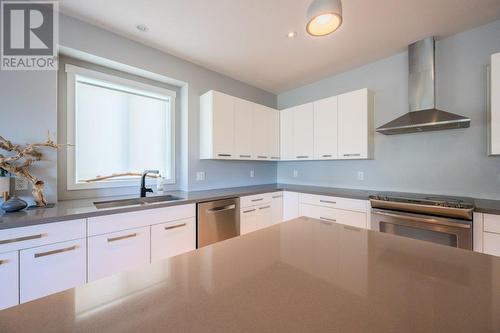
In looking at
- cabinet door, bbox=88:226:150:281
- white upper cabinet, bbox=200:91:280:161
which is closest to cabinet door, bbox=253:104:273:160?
white upper cabinet, bbox=200:91:280:161

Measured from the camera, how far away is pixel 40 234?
1.32 meters

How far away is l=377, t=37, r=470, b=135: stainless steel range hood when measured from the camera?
2.07 meters

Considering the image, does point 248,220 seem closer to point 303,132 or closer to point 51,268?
point 303,132

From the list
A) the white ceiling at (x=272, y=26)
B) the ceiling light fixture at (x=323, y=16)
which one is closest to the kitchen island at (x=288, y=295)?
the ceiling light fixture at (x=323, y=16)

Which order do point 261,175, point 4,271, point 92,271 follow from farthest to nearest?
point 261,175, point 92,271, point 4,271

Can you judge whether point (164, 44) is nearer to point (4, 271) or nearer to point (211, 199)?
point (211, 199)

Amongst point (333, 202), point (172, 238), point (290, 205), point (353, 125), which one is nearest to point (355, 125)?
point (353, 125)

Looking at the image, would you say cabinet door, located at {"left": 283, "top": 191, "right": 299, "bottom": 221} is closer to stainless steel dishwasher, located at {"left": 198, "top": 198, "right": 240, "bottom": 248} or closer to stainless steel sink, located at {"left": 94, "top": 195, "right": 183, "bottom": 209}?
stainless steel dishwasher, located at {"left": 198, "top": 198, "right": 240, "bottom": 248}

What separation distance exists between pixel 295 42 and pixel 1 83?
2.60 meters

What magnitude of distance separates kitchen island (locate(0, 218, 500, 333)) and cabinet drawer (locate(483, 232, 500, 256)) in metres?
1.33

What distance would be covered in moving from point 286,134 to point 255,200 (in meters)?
1.31

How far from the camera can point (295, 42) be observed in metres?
2.24

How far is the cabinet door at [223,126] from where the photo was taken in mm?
2598

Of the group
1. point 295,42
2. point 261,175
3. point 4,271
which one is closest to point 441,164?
point 295,42
